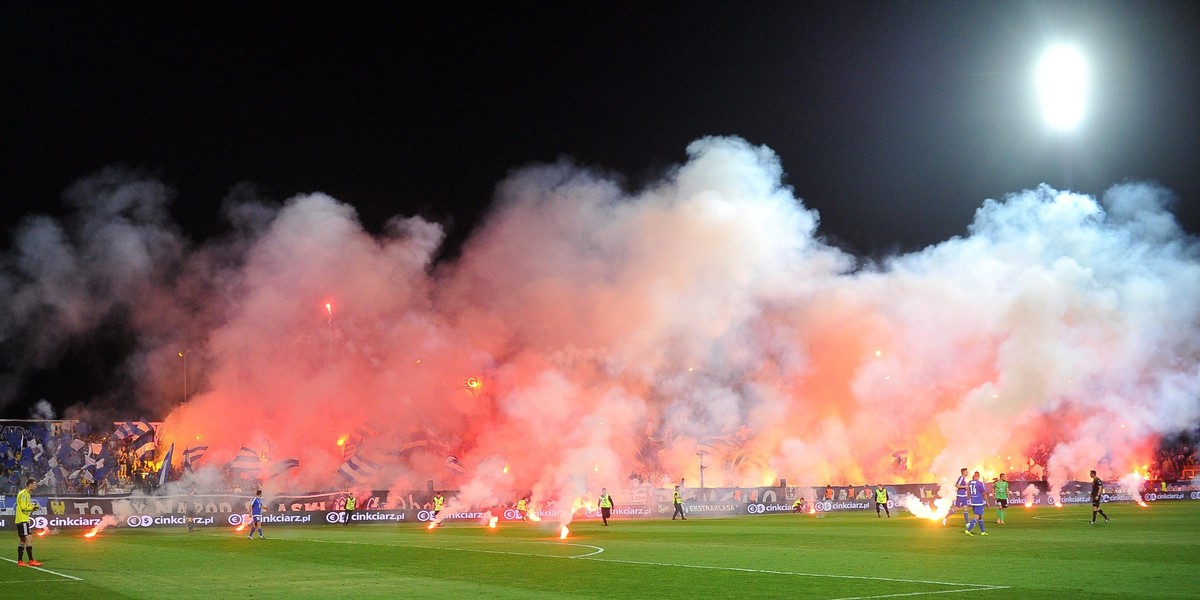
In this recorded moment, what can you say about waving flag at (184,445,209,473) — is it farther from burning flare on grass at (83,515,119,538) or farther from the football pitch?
the football pitch

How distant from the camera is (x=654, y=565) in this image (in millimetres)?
20453

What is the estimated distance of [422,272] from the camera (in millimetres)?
54062

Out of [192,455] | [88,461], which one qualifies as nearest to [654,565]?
[192,455]

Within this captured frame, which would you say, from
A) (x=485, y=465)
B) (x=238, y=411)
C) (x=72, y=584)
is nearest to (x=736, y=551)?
(x=72, y=584)

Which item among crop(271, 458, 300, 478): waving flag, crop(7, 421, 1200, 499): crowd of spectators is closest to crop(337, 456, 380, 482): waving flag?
crop(271, 458, 300, 478): waving flag

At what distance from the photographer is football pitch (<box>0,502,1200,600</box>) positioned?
16109mm

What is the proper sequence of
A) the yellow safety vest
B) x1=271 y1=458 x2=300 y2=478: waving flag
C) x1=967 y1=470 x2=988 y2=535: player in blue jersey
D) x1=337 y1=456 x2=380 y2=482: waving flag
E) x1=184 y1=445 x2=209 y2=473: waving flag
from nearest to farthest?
the yellow safety vest < x1=967 y1=470 x2=988 y2=535: player in blue jersey < x1=271 y1=458 x2=300 y2=478: waving flag < x1=337 y1=456 x2=380 y2=482: waving flag < x1=184 y1=445 x2=209 y2=473: waving flag

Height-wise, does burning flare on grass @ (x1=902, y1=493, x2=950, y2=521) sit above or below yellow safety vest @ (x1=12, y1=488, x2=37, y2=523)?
below

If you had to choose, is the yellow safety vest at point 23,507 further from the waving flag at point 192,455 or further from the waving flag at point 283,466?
the waving flag at point 192,455

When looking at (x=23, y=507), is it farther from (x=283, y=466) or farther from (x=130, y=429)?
(x=130, y=429)

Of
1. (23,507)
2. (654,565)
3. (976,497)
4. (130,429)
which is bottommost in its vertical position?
(654,565)

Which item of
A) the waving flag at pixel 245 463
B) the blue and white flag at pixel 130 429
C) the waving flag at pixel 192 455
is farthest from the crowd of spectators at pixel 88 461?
the waving flag at pixel 192 455

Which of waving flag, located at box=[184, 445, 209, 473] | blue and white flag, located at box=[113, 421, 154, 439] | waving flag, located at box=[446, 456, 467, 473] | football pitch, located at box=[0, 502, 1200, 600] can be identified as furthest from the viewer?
blue and white flag, located at box=[113, 421, 154, 439]

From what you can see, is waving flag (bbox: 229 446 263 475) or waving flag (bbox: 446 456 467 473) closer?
waving flag (bbox: 229 446 263 475)
